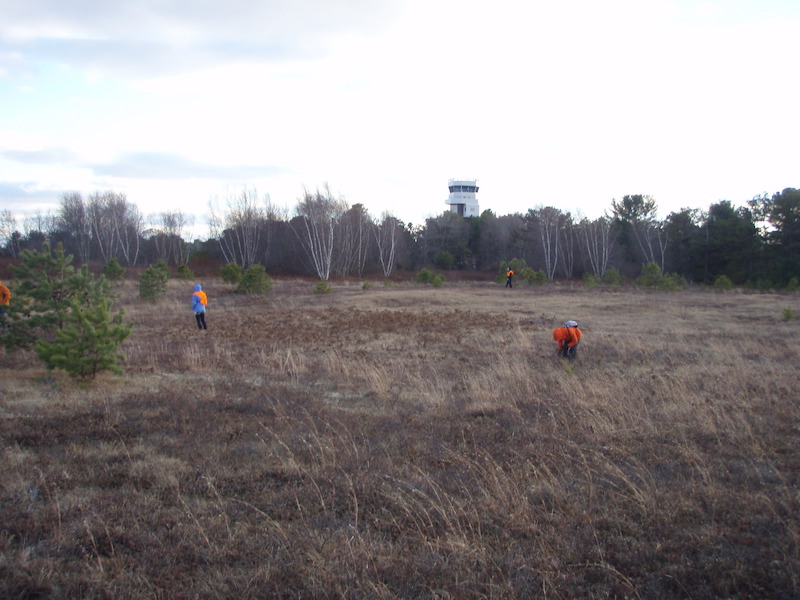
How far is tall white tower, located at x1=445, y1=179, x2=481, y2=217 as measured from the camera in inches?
3467

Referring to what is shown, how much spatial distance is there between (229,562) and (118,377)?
6.57 metres

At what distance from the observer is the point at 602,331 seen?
16.2 metres

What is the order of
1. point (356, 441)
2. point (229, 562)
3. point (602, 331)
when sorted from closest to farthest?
1. point (229, 562)
2. point (356, 441)
3. point (602, 331)

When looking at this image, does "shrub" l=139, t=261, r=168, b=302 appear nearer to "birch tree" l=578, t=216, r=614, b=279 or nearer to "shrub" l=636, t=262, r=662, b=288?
"shrub" l=636, t=262, r=662, b=288

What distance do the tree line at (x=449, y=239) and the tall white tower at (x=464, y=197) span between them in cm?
1624

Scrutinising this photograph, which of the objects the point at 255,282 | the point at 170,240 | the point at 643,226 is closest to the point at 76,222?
the point at 170,240

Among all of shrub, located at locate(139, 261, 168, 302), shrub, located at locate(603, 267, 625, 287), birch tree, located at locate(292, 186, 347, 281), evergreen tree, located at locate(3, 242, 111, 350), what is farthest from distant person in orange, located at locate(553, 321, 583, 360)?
birch tree, located at locate(292, 186, 347, 281)

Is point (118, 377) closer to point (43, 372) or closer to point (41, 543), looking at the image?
point (43, 372)

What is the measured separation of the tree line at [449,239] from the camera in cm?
4622

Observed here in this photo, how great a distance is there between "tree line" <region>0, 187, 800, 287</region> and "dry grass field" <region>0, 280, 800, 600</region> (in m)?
39.7

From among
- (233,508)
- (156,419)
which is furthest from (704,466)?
(156,419)

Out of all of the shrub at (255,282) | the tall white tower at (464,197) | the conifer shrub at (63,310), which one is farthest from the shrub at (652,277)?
the tall white tower at (464,197)

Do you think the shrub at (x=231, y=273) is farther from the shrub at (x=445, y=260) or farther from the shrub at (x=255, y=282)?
the shrub at (x=445, y=260)

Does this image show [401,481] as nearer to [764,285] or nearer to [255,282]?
[255,282]
